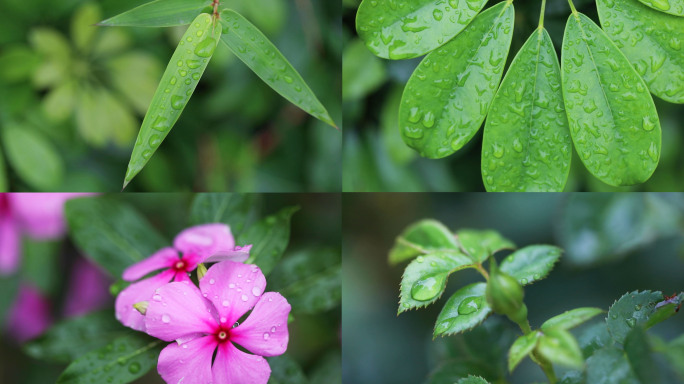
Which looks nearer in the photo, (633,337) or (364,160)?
(633,337)

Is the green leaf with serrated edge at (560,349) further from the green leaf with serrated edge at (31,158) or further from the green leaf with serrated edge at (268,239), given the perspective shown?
the green leaf with serrated edge at (31,158)

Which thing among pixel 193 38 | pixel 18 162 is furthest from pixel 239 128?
pixel 193 38

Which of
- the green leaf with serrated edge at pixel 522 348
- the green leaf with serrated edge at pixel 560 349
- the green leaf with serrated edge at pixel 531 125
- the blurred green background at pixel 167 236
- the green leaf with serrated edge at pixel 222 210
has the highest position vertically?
the green leaf with serrated edge at pixel 531 125

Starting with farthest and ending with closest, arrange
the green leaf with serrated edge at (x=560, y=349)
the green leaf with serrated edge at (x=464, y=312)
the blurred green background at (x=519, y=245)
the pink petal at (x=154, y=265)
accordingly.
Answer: the blurred green background at (x=519, y=245)
the pink petal at (x=154, y=265)
the green leaf with serrated edge at (x=464, y=312)
the green leaf with serrated edge at (x=560, y=349)

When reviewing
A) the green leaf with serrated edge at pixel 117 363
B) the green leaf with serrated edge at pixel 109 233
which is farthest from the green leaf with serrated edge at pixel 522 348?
the green leaf with serrated edge at pixel 109 233

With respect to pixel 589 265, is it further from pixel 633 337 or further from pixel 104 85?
pixel 104 85

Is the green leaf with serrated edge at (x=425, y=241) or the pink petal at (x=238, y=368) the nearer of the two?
the pink petal at (x=238, y=368)
